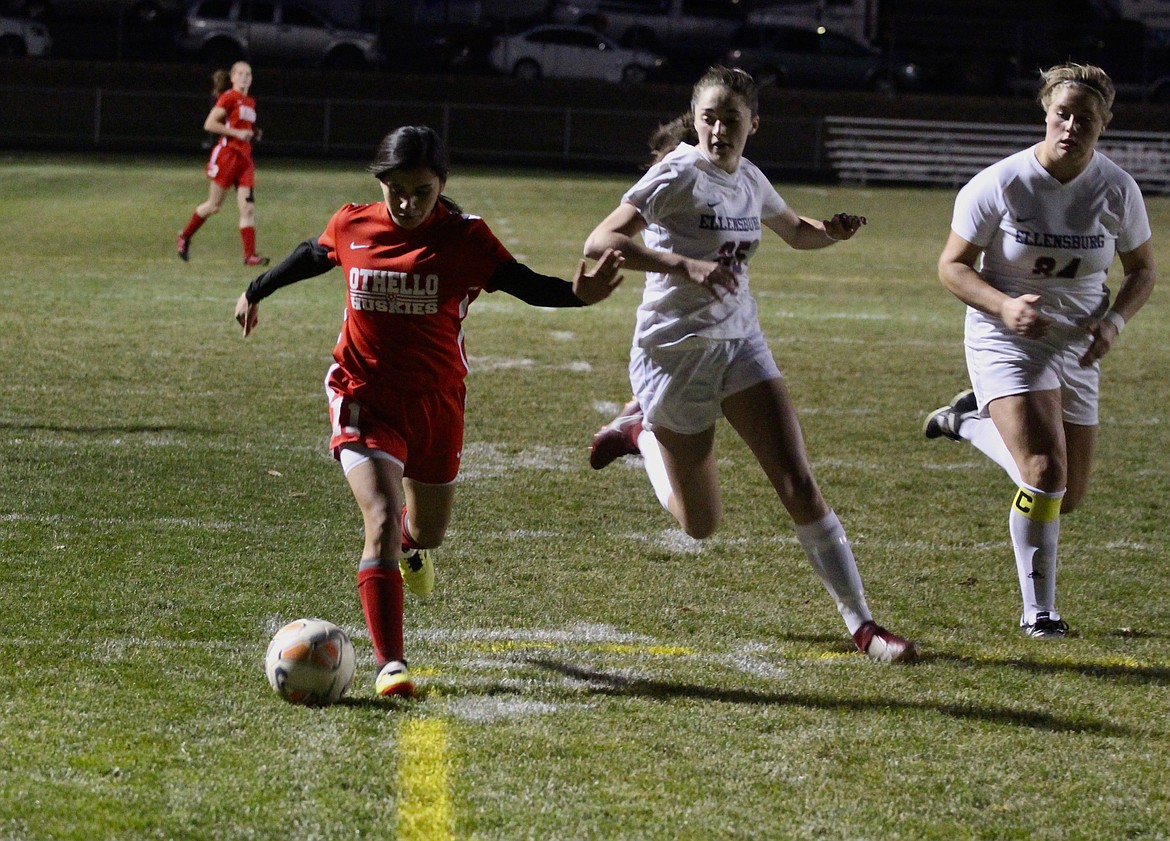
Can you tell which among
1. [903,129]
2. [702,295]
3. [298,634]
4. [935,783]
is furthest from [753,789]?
[903,129]

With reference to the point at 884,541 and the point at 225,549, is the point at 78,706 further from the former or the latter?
the point at 884,541

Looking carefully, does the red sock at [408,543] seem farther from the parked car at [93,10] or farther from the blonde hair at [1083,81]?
the parked car at [93,10]

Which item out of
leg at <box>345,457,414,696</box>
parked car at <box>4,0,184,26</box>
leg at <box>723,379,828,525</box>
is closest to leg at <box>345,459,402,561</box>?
leg at <box>345,457,414,696</box>

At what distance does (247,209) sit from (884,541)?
34.9ft

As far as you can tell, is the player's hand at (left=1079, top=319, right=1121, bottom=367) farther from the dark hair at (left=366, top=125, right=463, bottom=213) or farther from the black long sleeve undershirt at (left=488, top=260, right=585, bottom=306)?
the dark hair at (left=366, top=125, right=463, bottom=213)

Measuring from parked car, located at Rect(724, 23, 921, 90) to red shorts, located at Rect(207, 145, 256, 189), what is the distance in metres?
23.0

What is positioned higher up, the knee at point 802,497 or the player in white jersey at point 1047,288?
the player in white jersey at point 1047,288

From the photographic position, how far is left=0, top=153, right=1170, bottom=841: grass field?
386cm

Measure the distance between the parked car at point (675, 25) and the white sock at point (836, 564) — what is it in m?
35.0

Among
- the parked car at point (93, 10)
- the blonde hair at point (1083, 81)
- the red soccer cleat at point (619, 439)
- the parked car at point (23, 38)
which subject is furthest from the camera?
the parked car at point (93, 10)

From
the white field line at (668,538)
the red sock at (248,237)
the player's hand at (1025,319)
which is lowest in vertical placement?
the red sock at (248,237)

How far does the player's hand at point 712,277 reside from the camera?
4.68m

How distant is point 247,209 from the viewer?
16.0 m

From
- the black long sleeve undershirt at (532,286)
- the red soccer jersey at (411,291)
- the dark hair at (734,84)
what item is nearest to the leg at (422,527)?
the red soccer jersey at (411,291)
